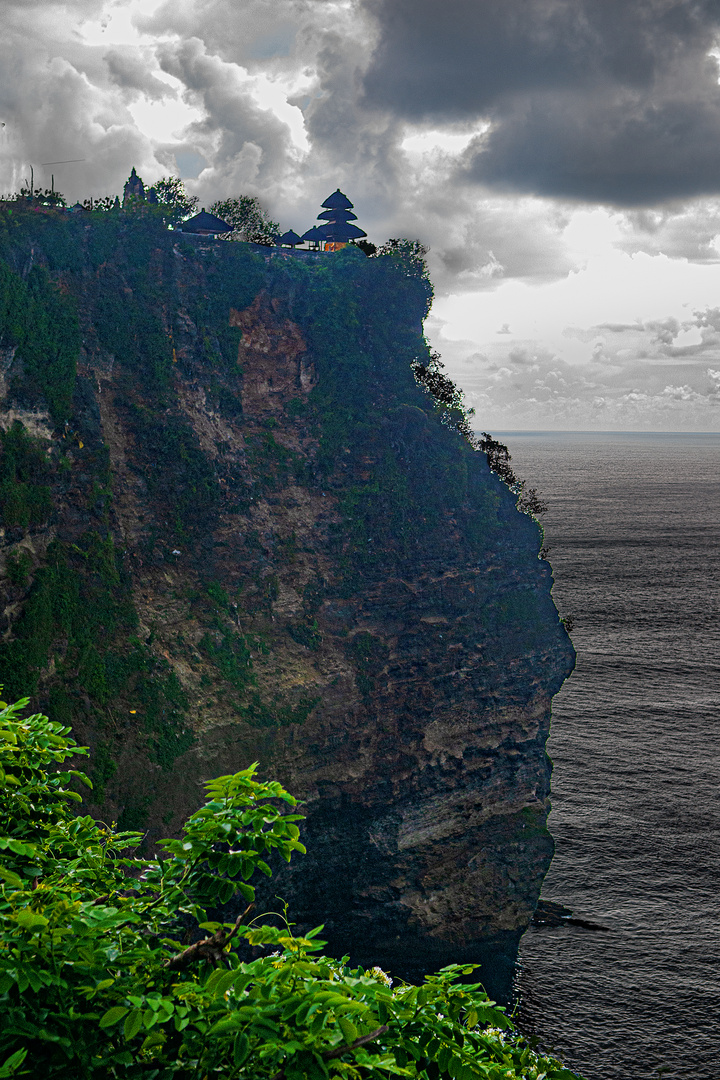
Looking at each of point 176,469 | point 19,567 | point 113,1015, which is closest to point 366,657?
point 176,469

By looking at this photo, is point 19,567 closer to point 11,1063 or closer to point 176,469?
point 176,469

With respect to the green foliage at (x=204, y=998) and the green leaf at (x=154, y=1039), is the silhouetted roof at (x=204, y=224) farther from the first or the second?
the green leaf at (x=154, y=1039)

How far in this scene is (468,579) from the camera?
4553 centimetres

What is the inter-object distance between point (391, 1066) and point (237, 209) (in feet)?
172

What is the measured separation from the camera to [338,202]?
53375 millimetres

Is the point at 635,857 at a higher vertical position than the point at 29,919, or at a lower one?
lower

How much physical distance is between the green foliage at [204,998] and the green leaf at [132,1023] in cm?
1

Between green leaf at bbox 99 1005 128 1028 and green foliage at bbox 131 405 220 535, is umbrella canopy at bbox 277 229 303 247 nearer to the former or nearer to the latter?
green foliage at bbox 131 405 220 535

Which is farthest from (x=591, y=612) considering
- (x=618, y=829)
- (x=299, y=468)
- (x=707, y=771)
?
(x=299, y=468)

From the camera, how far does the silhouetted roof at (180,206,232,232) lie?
159ft

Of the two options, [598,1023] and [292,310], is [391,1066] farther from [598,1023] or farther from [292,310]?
[292,310]

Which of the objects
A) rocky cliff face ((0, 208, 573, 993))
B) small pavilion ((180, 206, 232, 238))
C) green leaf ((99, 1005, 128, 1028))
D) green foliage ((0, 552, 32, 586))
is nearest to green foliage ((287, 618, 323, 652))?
rocky cliff face ((0, 208, 573, 993))

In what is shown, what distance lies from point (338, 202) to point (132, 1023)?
5419 centimetres

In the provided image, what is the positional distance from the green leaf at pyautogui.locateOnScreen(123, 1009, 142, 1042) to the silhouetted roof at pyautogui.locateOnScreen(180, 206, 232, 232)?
4843cm
